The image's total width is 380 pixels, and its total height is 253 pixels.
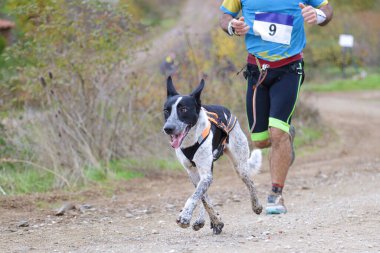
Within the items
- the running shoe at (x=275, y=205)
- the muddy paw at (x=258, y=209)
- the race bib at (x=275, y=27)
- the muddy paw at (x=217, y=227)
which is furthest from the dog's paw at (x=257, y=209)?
the race bib at (x=275, y=27)

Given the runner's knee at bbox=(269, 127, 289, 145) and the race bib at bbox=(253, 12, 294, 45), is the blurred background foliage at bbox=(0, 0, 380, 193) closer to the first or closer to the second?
the runner's knee at bbox=(269, 127, 289, 145)

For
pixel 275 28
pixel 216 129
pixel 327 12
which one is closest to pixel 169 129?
pixel 216 129

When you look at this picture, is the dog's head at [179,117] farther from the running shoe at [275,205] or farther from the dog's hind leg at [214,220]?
the running shoe at [275,205]

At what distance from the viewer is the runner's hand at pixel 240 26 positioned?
7363 millimetres

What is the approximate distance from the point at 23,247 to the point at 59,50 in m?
5.09

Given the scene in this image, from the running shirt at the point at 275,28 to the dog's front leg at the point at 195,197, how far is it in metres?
1.60

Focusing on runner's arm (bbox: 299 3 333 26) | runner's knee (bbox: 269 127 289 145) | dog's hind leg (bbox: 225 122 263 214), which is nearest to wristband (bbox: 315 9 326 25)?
runner's arm (bbox: 299 3 333 26)

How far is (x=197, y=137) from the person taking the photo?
6473 millimetres

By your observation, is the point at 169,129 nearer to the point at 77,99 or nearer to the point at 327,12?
the point at 327,12

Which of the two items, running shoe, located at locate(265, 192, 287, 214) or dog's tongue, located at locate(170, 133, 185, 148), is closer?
dog's tongue, located at locate(170, 133, 185, 148)

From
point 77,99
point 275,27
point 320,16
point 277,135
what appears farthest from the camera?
point 77,99

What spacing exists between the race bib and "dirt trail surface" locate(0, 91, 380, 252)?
1.64 m

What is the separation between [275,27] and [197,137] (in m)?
1.58

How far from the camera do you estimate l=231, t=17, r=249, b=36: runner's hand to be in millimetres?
7363
